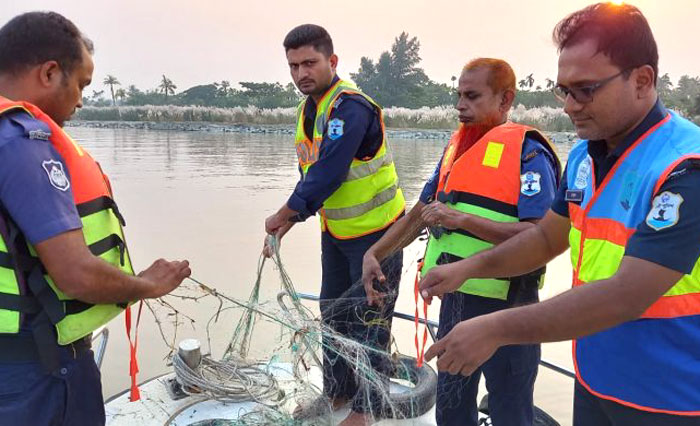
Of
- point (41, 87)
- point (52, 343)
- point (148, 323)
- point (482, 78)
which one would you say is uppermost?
point (482, 78)

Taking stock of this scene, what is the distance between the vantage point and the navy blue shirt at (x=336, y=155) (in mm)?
2924

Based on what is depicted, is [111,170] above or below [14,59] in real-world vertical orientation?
below

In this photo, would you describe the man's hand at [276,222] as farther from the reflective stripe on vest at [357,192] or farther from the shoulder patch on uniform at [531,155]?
the shoulder patch on uniform at [531,155]

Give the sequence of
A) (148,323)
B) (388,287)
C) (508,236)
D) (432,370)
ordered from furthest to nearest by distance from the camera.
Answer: (148,323), (432,370), (388,287), (508,236)

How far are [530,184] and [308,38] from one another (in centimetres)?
162

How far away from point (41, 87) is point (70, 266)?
25.3 inches

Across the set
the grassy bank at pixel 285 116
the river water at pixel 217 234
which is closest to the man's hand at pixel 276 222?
the river water at pixel 217 234

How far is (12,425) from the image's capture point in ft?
5.38

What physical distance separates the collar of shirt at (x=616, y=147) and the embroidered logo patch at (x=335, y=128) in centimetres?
151

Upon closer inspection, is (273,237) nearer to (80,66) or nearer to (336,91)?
(336,91)

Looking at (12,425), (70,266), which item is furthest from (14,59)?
(12,425)

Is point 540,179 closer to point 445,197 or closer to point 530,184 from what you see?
point 530,184

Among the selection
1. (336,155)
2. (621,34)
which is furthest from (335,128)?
(621,34)

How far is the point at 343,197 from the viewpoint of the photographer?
310cm
